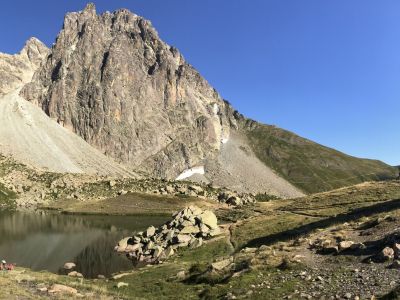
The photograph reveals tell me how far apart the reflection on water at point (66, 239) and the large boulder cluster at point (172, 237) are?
3244 mm

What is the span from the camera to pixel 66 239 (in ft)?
317

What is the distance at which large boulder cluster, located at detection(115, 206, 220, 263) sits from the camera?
234ft

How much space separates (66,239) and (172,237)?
32.2 metres

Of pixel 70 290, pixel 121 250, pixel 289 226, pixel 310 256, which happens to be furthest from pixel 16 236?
pixel 310 256

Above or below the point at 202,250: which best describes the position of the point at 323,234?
above

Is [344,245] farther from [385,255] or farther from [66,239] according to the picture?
[66,239]

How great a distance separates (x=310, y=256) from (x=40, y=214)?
418 feet

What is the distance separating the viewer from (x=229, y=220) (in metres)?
112

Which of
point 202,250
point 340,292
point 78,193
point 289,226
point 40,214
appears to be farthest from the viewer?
point 78,193

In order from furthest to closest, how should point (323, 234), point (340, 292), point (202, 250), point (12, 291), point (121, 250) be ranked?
point (121, 250)
point (202, 250)
point (323, 234)
point (12, 291)
point (340, 292)

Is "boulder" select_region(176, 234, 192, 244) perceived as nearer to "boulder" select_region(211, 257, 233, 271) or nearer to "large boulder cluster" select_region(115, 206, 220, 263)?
"large boulder cluster" select_region(115, 206, 220, 263)

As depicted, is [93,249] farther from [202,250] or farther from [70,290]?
[70,290]

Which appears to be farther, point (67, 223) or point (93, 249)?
point (67, 223)


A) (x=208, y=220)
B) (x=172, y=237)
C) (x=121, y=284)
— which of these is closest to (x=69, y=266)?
(x=172, y=237)
